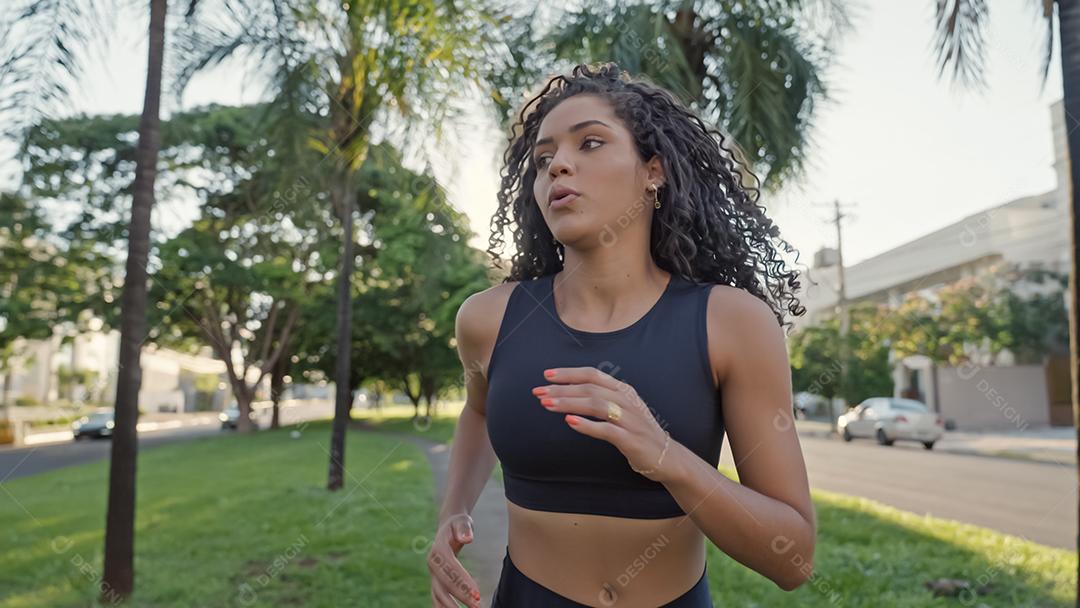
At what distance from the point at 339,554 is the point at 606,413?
6.17m

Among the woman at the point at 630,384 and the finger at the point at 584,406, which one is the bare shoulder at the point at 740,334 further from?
the finger at the point at 584,406

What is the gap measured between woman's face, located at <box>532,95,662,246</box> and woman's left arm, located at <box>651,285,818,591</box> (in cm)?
28

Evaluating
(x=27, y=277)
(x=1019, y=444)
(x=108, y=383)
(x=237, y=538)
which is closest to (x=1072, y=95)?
(x=237, y=538)

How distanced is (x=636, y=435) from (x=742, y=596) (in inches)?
179

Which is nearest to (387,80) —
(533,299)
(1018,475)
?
(533,299)

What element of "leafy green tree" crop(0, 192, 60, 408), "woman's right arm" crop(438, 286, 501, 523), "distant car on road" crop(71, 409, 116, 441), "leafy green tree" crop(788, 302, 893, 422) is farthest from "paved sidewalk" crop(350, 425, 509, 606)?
"distant car on road" crop(71, 409, 116, 441)

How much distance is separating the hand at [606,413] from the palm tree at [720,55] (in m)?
5.15

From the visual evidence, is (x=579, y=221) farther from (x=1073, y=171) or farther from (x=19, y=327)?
(x=19, y=327)

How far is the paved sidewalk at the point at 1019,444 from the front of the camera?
16891mm

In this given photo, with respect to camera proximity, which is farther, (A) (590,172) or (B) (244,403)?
(B) (244,403)

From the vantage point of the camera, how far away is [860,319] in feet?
99.1

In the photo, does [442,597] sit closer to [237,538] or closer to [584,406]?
[584,406]

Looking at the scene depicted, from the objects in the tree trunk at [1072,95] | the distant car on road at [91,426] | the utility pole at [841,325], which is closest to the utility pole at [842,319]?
the utility pole at [841,325]

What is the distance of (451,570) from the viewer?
58.6 inches
